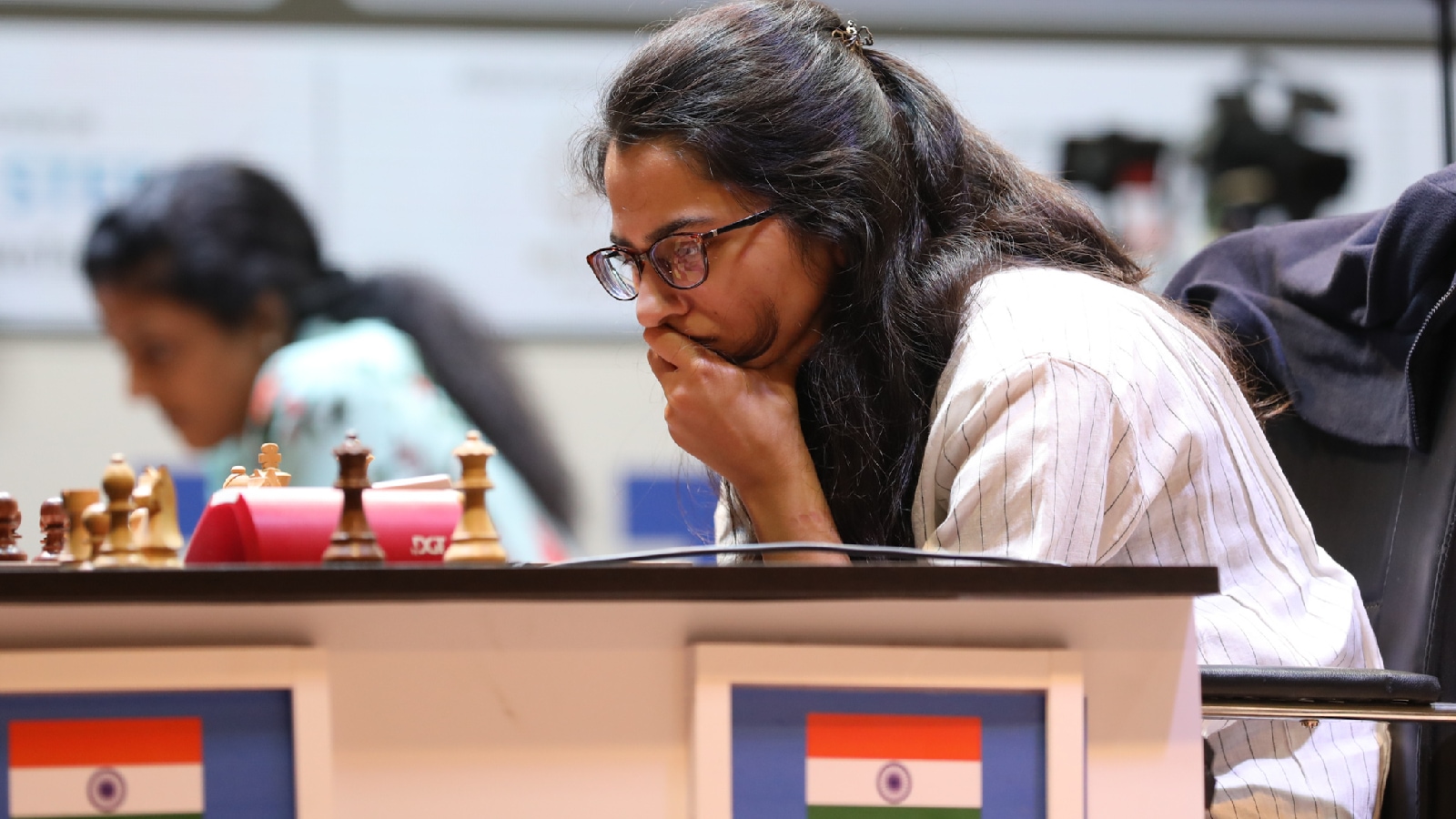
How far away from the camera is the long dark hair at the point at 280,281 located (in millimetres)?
2590

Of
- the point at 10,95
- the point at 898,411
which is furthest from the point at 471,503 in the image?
the point at 10,95

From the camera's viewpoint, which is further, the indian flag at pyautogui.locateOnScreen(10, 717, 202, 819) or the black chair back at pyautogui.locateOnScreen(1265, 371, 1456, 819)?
the black chair back at pyautogui.locateOnScreen(1265, 371, 1456, 819)

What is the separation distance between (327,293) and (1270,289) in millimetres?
1803

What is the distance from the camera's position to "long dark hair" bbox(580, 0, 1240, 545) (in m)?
1.33

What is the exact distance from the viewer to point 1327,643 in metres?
1.21

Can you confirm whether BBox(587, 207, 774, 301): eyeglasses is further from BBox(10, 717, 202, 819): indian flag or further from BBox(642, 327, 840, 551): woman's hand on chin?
BBox(10, 717, 202, 819): indian flag

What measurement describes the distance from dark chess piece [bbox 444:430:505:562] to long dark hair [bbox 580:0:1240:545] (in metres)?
0.58

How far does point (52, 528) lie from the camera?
1001 millimetres

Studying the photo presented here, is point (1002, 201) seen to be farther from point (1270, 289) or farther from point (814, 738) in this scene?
point (814, 738)

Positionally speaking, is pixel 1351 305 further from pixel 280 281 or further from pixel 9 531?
pixel 280 281

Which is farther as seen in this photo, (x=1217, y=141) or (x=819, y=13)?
(x=1217, y=141)

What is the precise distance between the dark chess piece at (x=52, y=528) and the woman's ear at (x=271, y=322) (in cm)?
168

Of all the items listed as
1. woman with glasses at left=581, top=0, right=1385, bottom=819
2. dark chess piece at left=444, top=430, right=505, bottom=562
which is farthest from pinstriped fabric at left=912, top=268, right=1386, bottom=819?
dark chess piece at left=444, top=430, right=505, bottom=562

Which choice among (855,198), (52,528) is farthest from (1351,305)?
(52,528)
